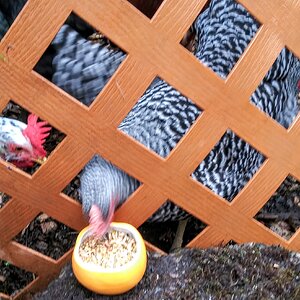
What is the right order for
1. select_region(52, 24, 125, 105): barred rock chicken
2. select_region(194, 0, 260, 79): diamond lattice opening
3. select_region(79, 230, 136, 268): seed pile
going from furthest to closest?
select_region(52, 24, 125, 105): barred rock chicken → select_region(194, 0, 260, 79): diamond lattice opening → select_region(79, 230, 136, 268): seed pile

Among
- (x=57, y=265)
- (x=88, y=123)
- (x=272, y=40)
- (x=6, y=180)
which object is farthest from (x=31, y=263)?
(x=272, y=40)

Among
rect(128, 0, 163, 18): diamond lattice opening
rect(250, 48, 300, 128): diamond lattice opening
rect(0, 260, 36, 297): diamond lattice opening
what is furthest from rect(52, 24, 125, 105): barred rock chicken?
rect(0, 260, 36, 297): diamond lattice opening

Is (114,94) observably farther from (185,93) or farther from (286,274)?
(286,274)

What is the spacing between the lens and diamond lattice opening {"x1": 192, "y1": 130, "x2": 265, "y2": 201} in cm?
194

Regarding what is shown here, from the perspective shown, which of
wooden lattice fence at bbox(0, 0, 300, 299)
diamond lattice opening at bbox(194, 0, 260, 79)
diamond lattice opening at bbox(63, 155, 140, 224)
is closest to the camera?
wooden lattice fence at bbox(0, 0, 300, 299)

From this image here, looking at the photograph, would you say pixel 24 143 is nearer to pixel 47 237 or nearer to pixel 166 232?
pixel 47 237

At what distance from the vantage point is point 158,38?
4.10 ft

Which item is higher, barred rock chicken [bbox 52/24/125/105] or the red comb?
barred rock chicken [bbox 52/24/125/105]

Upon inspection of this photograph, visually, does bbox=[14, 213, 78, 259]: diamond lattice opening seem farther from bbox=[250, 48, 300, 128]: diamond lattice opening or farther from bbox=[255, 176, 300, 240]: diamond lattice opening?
bbox=[250, 48, 300, 128]: diamond lattice opening

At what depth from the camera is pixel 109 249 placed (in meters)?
1.52

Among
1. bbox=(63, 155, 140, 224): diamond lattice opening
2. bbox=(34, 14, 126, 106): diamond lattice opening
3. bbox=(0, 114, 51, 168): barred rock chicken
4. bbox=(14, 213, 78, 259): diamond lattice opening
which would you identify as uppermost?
bbox=(34, 14, 126, 106): diamond lattice opening

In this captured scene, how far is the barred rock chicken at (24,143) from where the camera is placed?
214 cm

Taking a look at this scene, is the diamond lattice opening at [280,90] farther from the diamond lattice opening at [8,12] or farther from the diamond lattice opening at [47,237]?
the diamond lattice opening at [8,12]

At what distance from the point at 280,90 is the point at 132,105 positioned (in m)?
1.02
